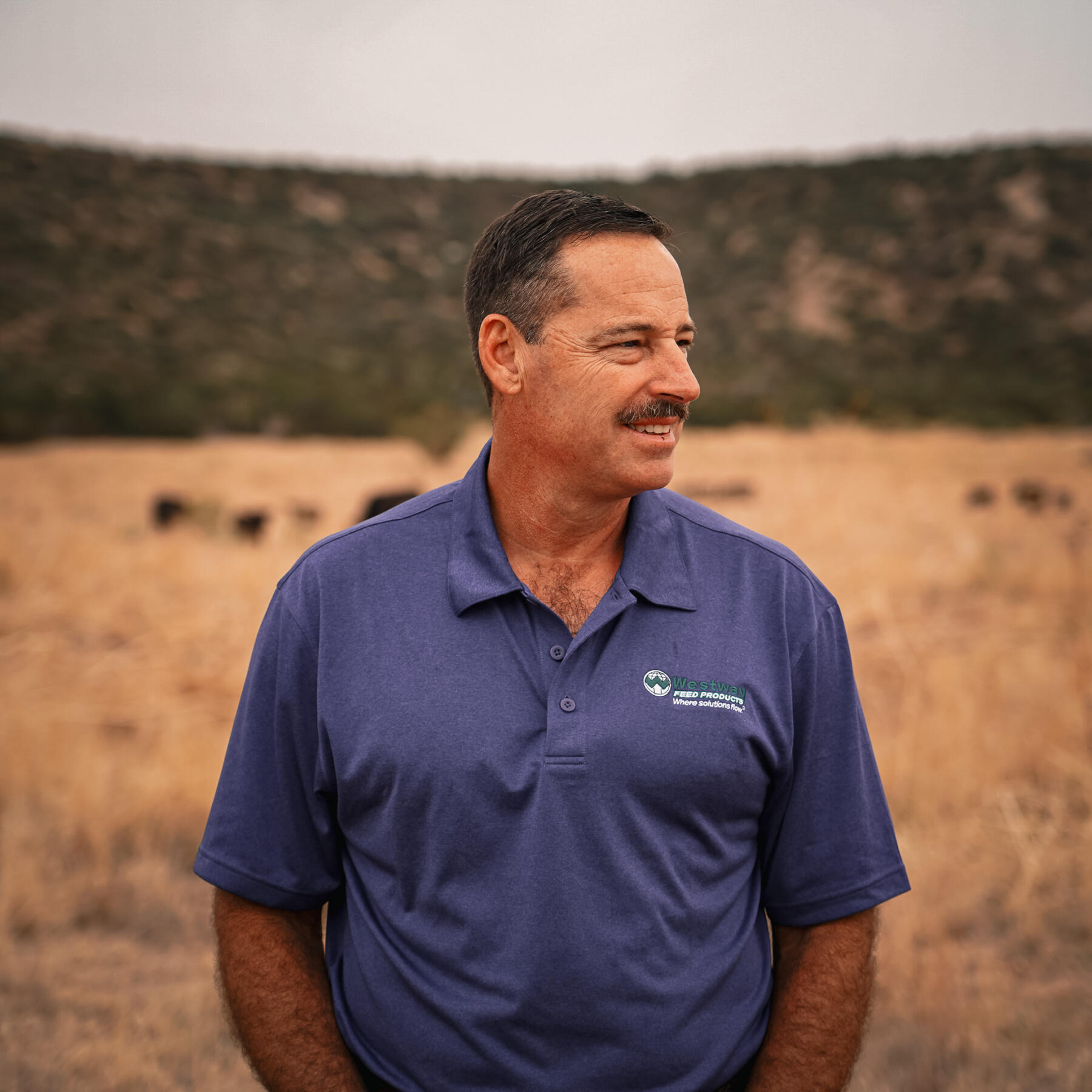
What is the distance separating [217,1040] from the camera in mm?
3096

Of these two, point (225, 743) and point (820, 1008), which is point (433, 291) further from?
point (820, 1008)

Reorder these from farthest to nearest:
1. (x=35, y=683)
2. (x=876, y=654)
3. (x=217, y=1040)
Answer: (x=876, y=654)
(x=35, y=683)
(x=217, y=1040)

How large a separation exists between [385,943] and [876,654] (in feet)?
18.3

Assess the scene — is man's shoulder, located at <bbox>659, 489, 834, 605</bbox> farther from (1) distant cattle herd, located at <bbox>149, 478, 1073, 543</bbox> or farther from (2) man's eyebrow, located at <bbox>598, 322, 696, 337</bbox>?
(1) distant cattle herd, located at <bbox>149, 478, 1073, 543</bbox>

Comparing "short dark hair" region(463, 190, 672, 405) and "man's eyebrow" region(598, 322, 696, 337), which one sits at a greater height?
"short dark hair" region(463, 190, 672, 405)

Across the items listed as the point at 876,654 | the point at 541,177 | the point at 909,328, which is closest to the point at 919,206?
the point at 909,328

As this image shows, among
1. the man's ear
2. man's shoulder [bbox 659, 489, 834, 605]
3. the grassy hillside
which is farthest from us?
the grassy hillside

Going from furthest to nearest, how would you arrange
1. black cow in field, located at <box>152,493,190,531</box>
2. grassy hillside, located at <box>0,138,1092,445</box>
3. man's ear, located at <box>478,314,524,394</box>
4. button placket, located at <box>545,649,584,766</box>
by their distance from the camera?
grassy hillside, located at <box>0,138,1092,445</box>
black cow in field, located at <box>152,493,190,531</box>
man's ear, located at <box>478,314,524,394</box>
button placket, located at <box>545,649,584,766</box>

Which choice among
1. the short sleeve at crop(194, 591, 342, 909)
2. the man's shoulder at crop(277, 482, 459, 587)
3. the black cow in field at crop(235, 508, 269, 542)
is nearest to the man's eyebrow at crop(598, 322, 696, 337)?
the man's shoulder at crop(277, 482, 459, 587)

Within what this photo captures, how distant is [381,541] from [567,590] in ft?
1.30

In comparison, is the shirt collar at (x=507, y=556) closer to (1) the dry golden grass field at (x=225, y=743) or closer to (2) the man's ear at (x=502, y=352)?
(2) the man's ear at (x=502, y=352)

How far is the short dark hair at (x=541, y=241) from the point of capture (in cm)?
182

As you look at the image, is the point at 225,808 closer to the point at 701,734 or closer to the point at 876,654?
the point at 701,734

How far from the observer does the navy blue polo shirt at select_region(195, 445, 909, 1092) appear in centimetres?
158
